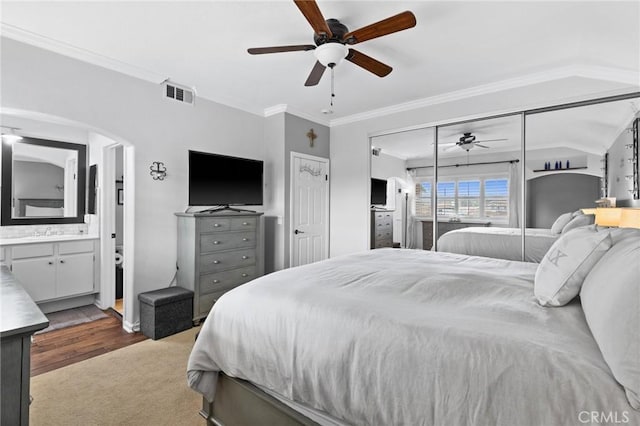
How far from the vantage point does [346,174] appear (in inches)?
192

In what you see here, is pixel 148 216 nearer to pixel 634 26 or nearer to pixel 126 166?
pixel 126 166

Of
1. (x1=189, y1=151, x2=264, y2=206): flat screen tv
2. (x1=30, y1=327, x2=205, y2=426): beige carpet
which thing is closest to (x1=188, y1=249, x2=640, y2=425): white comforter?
(x1=30, y1=327, x2=205, y2=426): beige carpet

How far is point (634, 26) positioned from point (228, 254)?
413 cm

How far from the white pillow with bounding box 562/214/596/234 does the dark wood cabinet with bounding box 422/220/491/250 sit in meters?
0.75

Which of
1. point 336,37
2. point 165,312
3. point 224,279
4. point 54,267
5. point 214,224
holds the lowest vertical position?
point 165,312

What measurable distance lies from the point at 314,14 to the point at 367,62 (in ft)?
2.51

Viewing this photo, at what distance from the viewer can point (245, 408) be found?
61.0 inches

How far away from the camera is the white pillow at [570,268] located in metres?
1.30

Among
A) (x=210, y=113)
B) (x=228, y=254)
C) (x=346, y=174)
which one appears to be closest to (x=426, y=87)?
(x=346, y=174)

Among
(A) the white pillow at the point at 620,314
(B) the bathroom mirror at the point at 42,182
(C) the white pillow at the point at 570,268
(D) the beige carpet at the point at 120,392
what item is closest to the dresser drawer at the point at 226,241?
(D) the beige carpet at the point at 120,392

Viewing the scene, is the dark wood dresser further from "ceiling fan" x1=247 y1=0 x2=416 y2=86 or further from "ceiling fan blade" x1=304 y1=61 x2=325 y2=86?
"ceiling fan blade" x1=304 y1=61 x2=325 y2=86

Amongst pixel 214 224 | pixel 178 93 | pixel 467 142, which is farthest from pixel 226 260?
pixel 467 142

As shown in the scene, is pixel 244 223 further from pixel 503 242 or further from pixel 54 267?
pixel 503 242

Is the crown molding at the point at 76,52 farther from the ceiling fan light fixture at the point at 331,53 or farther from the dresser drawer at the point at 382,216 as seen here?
the dresser drawer at the point at 382,216
